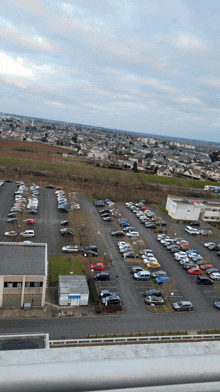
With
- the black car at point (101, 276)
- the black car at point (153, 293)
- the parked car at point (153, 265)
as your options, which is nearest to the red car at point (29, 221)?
the black car at point (101, 276)

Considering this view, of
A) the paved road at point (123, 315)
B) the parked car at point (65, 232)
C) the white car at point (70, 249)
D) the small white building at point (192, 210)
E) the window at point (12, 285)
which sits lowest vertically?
the paved road at point (123, 315)

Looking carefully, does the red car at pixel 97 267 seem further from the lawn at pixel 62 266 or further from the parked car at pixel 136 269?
the parked car at pixel 136 269

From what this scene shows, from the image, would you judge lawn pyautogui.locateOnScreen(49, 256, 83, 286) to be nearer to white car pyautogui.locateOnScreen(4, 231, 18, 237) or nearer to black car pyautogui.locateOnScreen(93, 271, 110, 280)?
black car pyautogui.locateOnScreen(93, 271, 110, 280)

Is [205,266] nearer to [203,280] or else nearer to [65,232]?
[203,280]

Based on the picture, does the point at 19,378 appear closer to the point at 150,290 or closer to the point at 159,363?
the point at 159,363

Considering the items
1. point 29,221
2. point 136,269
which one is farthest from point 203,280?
point 29,221

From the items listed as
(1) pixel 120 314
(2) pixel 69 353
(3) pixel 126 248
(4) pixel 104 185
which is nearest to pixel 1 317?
(1) pixel 120 314
